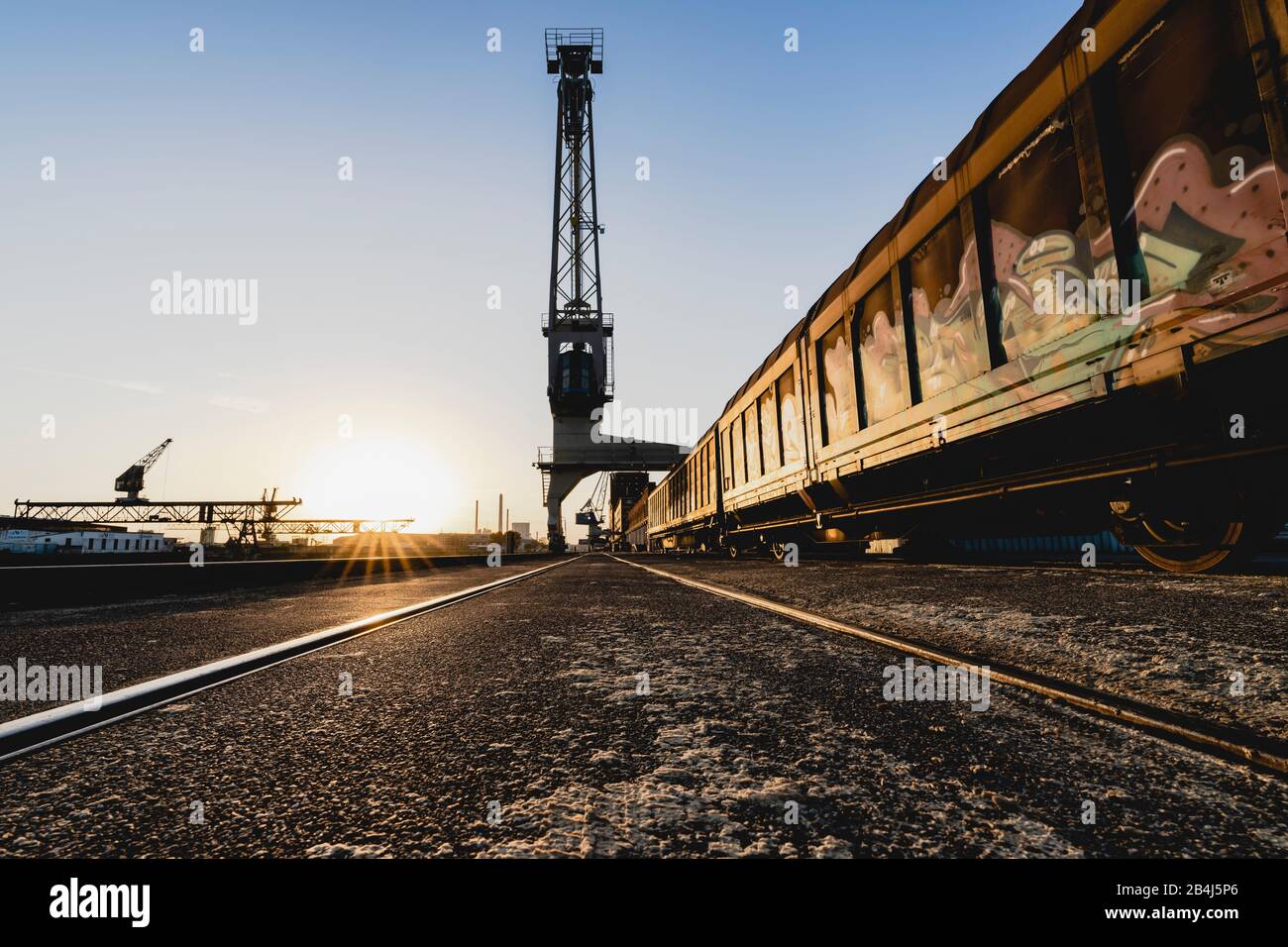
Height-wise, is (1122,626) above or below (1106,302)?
below

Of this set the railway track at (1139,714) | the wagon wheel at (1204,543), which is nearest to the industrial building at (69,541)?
the railway track at (1139,714)

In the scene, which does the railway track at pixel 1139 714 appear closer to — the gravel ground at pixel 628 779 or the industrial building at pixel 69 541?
the gravel ground at pixel 628 779

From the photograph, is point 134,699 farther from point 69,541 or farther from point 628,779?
point 69,541

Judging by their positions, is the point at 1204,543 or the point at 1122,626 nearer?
the point at 1122,626

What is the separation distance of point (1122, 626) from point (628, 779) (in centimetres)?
214

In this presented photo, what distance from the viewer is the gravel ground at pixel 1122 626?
141cm

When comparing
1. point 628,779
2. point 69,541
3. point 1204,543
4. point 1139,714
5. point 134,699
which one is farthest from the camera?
point 69,541

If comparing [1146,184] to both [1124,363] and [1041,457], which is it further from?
[1041,457]

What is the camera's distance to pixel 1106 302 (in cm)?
374

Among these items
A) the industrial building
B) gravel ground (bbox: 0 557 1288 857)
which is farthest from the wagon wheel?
the industrial building

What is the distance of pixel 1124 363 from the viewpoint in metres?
3.55

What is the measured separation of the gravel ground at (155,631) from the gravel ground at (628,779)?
695 millimetres

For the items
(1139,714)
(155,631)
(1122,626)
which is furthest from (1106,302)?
(155,631)

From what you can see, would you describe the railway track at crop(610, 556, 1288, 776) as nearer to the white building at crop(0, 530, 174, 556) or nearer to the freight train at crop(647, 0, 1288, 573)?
the freight train at crop(647, 0, 1288, 573)
